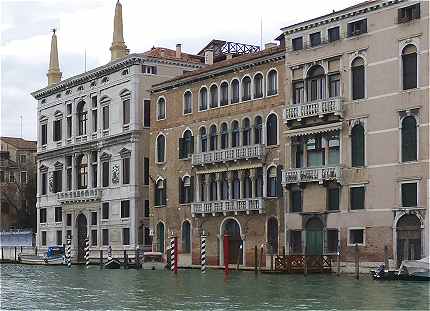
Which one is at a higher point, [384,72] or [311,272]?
[384,72]

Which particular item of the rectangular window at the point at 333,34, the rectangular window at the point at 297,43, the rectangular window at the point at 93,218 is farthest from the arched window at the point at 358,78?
the rectangular window at the point at 93,218

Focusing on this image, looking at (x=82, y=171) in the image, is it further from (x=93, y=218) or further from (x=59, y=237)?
(x=59, y=237)

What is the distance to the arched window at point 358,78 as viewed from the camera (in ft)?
105

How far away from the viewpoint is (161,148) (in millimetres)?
42281

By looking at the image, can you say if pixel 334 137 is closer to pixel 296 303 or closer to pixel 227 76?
pixel 227 76

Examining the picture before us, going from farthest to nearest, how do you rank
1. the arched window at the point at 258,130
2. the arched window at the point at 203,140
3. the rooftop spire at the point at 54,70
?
the rooftop spire at the point at 54,70
the arched window at the point at 203,140
the arched window at the point at 258,130

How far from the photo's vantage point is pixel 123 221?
4491cm

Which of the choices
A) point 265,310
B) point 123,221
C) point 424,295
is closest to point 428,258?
point 424,295

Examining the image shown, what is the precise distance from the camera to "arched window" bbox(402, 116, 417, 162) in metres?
30.2

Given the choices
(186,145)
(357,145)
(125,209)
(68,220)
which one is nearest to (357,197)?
(357,145)

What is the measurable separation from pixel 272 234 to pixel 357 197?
183 inches

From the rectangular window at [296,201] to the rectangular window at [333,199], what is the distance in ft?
4.63

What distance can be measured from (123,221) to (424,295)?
2406 centimetres

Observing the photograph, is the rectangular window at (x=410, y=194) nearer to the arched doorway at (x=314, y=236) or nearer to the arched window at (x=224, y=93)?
the arched doorway at (x=314, y=236)
